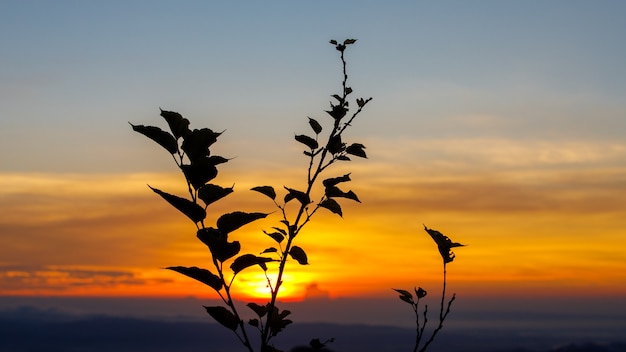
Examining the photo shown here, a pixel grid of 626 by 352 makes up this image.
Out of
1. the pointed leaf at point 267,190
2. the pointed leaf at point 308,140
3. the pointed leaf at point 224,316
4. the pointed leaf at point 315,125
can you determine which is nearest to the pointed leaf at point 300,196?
the pointed leaf at point 267,190

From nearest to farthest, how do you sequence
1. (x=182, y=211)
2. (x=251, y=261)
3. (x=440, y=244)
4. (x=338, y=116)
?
(x=182, y=211)
(x=251, y=261)
(x=440, y=244)
(x=338, y=116)

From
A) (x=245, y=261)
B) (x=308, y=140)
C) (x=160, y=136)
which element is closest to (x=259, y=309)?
(x=245, y=261)

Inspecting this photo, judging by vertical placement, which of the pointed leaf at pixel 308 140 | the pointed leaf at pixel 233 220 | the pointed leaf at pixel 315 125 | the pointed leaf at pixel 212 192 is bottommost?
the pointed leaf at pixel 233 220

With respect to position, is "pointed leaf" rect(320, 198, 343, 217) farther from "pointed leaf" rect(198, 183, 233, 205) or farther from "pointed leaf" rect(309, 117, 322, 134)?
"pointed leaf" rect(198, 183, 233, 205)

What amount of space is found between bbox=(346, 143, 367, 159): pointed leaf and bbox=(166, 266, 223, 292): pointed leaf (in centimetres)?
149

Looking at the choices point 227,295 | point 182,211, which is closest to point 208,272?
point 227,295

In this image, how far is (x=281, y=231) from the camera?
16.0ft

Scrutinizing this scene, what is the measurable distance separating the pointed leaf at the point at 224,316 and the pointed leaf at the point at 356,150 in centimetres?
152

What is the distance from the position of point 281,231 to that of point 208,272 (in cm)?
88

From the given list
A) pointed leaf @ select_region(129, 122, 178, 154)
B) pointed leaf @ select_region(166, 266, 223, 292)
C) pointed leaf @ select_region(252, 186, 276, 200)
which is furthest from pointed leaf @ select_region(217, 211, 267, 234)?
pointed leaf @ select_region(252, 186, 276, 200)

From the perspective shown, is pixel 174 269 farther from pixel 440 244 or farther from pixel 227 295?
pixel 440 244

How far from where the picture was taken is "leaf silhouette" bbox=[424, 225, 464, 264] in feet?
15.4

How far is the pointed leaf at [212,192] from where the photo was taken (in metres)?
3.97

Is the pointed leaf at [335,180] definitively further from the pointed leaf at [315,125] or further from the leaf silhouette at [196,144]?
the leaf silhouette at [196,144]
